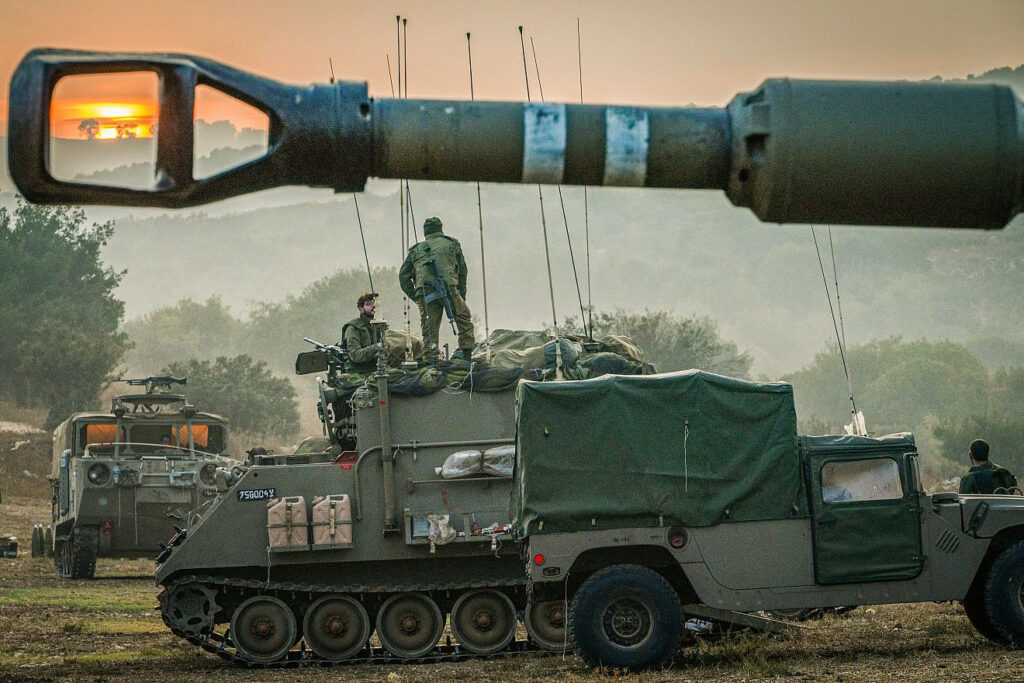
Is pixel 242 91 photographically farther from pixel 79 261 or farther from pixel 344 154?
pixel 79 261

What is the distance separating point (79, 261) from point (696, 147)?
58.4m

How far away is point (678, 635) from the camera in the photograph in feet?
35.2

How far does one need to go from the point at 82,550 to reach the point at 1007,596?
15.1 meters

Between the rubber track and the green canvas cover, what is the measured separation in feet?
7.25

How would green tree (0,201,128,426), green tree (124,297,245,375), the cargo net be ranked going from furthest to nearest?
green tree (124,297,245,375), green tree (0,201,128,426), the cargo net

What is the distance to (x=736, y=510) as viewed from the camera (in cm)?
1119

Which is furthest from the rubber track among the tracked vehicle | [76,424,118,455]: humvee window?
[76,424,118,455]: humvee window

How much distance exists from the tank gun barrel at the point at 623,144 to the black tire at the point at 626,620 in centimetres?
773

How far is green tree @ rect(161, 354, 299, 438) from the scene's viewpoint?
2140 inches

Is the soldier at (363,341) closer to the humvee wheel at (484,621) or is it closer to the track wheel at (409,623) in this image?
the track wheel at (409,623)

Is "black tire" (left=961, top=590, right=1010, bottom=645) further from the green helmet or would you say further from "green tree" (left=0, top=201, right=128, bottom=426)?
"green tree" (left=0, top=201, right=128, bottom=426)

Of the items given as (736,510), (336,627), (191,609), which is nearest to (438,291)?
(336,627)

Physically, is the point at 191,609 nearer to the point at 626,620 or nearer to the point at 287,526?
the point at 287,526

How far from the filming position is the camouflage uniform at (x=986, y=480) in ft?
42.5
